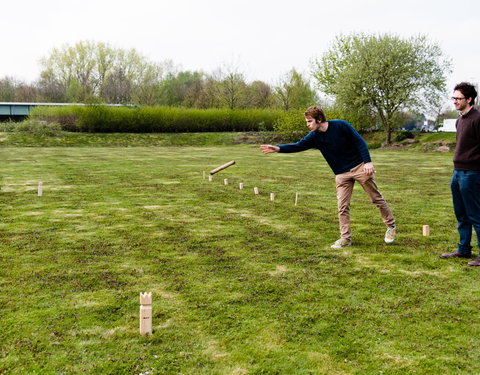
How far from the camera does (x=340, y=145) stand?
7145 mm

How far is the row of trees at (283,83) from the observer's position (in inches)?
1551

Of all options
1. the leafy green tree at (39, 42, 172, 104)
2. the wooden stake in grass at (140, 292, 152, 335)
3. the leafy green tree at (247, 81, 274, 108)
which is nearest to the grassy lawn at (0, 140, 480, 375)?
the wooden stake in grass at (140, 292, 152, 335)

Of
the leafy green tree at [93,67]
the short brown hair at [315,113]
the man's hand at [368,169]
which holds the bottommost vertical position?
the man's hand at [368,169]

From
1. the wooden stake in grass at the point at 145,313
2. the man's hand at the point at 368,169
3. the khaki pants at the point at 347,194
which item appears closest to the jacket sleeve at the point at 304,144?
the khaki pants at the point at 347,194

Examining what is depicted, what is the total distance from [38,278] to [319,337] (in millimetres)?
3422

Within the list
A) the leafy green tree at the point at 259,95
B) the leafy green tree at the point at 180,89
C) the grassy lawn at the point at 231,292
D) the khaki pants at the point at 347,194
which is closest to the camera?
the grassy lawn at the point at 231,292

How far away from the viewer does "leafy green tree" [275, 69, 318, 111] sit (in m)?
58.5

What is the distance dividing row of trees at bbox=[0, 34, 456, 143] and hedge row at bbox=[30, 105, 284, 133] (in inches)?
112

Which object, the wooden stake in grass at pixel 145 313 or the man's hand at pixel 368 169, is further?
the man's hand at pixel 368 169

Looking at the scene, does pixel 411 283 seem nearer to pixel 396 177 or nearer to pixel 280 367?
pixel 280 367

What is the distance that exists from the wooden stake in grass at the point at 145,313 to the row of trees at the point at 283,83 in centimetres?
3805

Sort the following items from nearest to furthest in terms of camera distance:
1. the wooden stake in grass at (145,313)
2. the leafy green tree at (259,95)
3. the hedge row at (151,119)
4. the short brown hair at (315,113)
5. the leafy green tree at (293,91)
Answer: the wooden stake in grass at (145,313) < the short brown hair at (315,113) < the hedge row at (151,119) < the leafy green tree at (293,91) < the leafy green tree at (259,95)

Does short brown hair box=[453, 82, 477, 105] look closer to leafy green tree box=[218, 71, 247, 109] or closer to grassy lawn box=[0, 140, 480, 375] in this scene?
grassy lawn box=[0, 140, 480, 375]

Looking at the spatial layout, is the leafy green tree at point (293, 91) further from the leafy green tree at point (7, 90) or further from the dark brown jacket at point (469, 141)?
the dark brown jacket at point (469, 141)
